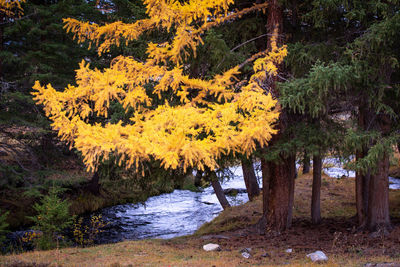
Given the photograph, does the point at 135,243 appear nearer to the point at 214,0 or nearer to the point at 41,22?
the point at 214,0

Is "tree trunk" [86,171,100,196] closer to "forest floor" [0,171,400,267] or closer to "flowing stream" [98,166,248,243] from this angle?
"flowing stream" [98,166,248,243]

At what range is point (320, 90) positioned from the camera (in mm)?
6066

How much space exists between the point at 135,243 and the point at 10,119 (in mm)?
7468

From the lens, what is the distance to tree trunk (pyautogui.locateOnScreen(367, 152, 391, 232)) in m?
8.12

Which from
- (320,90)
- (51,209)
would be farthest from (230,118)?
(51,209)

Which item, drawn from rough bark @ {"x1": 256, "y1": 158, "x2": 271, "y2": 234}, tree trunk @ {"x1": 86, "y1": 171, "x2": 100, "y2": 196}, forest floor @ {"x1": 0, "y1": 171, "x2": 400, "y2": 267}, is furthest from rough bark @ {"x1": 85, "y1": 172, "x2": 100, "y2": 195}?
rough bark @ {"x1": 256, "y1": 158, "x2": 271, "y2": 234}

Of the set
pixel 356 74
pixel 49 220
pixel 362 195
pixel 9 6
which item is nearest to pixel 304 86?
pixel 356 74

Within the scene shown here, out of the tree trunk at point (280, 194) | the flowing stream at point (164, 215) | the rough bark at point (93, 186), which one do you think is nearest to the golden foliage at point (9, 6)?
the flowing stream at point (164, 215)

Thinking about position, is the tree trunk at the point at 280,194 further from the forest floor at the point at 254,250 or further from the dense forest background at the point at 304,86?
the forest floor at the point at 254,250

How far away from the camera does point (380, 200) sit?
827 cm

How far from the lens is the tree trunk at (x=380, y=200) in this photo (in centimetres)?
812

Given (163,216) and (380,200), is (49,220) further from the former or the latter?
(380,200)

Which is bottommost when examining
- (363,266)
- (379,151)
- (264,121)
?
(363,266)

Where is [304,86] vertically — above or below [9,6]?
below
